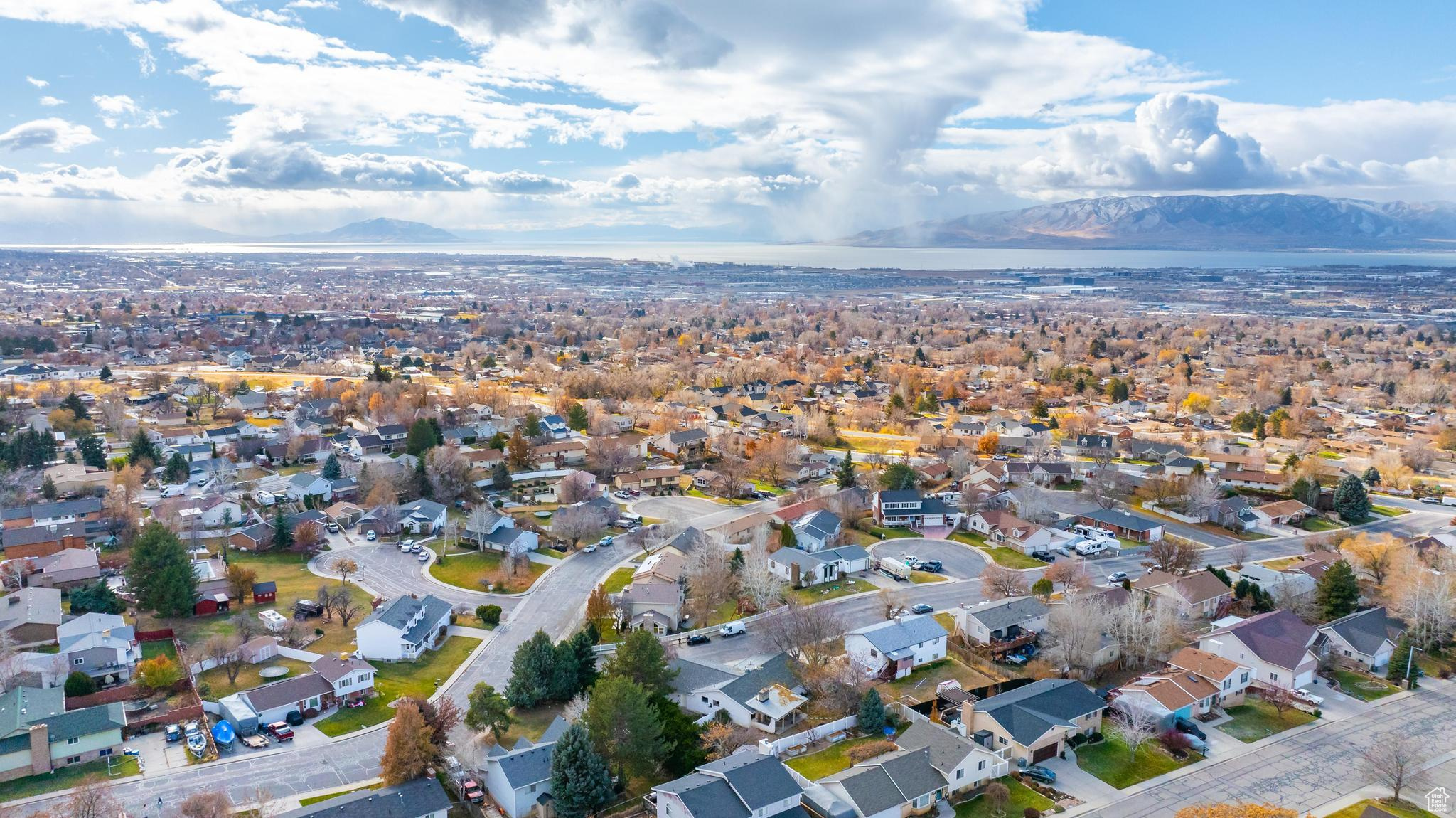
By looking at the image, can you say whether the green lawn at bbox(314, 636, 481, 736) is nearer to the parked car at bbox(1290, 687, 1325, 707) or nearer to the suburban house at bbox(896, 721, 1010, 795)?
the suburban house at bbox(896, 721, 1010, 795)

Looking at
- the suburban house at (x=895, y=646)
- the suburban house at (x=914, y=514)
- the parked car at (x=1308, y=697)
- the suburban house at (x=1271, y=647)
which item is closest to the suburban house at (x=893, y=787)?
the suburban house at (x=895, y=646)

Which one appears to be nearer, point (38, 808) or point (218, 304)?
point (38, 808)

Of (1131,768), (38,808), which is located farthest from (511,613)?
(1131,768)

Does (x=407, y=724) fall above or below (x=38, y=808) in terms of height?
above

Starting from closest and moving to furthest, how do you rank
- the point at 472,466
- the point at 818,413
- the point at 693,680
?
1. the point at 693,680
2. the point at 472,466
3. the point at 818,413

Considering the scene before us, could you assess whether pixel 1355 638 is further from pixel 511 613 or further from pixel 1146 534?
pixel 511 613

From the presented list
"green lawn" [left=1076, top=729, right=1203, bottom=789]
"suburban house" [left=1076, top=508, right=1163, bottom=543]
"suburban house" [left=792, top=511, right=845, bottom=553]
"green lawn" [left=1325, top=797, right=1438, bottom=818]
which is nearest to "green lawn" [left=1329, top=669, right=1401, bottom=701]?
"green lawn" [left=1325, top=797, right=1438, bottom=818]
